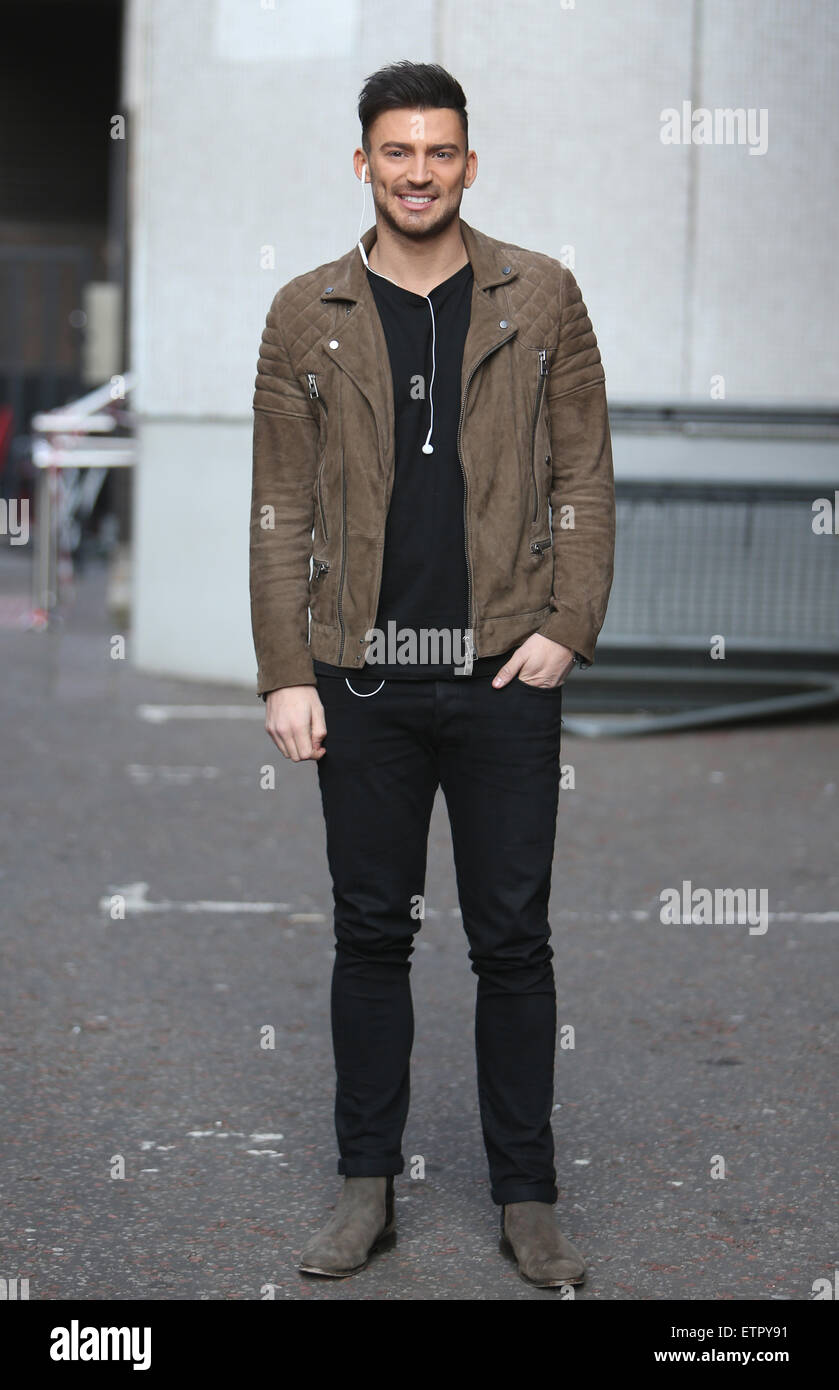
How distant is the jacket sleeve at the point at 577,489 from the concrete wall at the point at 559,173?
7287mm

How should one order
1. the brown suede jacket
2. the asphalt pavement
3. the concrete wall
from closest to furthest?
the brown suede jacket < the asphalt pavement < the concrete wall

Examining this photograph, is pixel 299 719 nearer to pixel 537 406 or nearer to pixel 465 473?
pixel 465 473

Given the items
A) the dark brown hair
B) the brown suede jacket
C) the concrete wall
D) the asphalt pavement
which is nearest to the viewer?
the dark brown hair

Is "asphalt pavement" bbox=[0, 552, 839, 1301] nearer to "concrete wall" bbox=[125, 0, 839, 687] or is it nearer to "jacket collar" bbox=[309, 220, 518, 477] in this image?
"jacket collar" bbox=[309, 220, 518, 477]

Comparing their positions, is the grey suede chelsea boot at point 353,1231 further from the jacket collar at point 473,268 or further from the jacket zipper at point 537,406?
the jacket collar at point 473,268

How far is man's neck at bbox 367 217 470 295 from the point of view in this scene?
3471mm

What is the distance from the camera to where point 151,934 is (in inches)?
240

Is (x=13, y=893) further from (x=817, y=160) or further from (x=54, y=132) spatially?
(x=54, y=132)

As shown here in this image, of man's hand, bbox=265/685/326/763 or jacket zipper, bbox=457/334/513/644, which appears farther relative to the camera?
man's hand, bbox=265/685/326/763

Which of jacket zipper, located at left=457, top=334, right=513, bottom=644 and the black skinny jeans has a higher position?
jacket zipper, located at left=457, top=334, right=513, bottom=644

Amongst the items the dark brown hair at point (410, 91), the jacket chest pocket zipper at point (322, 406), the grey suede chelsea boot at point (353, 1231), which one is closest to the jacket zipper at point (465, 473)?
the jacket chest pocket zipper at point (322, 406)

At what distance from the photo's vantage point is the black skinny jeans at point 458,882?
11.6ft

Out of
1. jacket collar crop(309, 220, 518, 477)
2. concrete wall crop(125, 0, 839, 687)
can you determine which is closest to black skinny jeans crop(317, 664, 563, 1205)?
jacket collar crop(309, 220, 518, 477)
